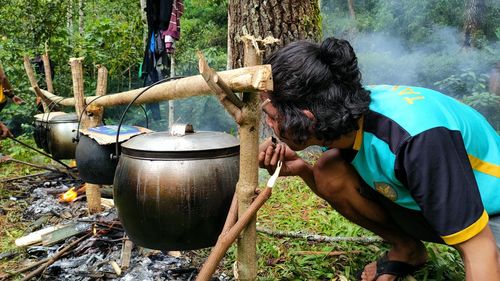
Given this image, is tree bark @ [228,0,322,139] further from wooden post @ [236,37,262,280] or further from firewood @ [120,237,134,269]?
wooden post @ [236,37,262,280]

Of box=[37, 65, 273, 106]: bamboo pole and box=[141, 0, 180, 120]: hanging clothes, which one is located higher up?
box=[141, 0, 180, 120]: hanging clothes

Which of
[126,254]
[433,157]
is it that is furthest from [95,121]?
[433,157]

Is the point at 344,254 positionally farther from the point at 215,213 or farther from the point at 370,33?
the point at 370,33

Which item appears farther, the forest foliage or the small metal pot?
the forest foliage

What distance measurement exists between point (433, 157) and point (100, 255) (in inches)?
96.3

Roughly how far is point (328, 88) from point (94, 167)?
187 cm

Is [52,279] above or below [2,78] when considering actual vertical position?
below

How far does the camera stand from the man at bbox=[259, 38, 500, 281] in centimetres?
152

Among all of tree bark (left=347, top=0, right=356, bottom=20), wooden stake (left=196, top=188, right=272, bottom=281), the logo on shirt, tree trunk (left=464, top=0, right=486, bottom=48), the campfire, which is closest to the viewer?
wooden stake (left=196, top=188, right=272, bottom=281)

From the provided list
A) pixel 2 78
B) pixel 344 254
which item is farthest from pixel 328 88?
pixel 2 78

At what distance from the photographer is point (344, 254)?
286 cm

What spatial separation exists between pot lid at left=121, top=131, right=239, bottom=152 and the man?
0.79ft

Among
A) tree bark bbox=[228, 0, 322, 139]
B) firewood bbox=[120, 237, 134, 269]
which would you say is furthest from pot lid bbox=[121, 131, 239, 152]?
tree bark bbox=[228, 0, 322, 139]

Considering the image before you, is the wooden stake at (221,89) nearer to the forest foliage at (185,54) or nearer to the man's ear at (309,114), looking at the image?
the man's ear at (309,114)
